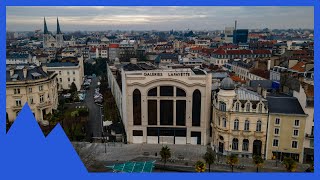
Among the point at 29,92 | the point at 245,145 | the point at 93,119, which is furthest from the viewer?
the point at 93,119

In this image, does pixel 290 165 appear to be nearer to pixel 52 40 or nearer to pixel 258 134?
pixel 258 134

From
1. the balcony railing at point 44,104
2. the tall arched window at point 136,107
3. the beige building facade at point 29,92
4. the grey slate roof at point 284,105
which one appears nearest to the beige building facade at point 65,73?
the beige building facade at point 29,92

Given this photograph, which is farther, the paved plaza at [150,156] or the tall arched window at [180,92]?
the tall arched window at [180,92]

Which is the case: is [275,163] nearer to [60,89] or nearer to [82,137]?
[82,137]

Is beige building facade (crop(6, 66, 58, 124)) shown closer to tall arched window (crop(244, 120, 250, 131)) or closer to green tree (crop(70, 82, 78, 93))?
green tree (crop(70, 82, 78, 93))

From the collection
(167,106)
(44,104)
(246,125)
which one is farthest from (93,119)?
(246,125)

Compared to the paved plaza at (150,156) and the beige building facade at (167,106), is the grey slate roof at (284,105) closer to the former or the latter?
the paved plaza at (150,156)
